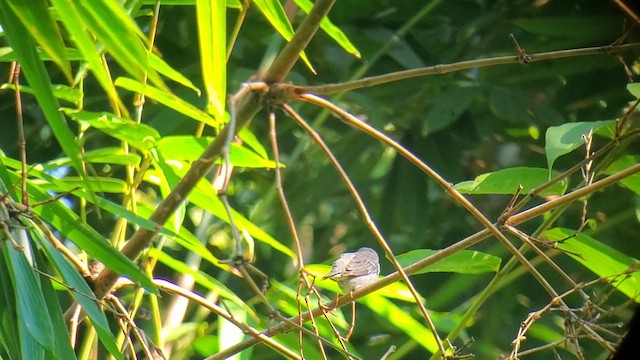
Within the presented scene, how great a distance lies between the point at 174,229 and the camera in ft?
3.30

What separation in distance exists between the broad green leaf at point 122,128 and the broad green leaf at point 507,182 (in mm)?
313

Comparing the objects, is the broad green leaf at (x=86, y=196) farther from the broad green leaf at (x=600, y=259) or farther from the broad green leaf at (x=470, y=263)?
the broad green leaf at (x=600, y=259)

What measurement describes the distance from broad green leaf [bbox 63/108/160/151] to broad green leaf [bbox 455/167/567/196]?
31 cm

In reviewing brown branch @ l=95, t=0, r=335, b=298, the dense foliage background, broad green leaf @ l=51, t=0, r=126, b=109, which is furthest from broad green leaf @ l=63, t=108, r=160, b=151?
broad green leaf @ l=51, t=0, r=126, b=109

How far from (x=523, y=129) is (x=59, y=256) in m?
1.19

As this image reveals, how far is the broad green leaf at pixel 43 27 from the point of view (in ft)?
2.13

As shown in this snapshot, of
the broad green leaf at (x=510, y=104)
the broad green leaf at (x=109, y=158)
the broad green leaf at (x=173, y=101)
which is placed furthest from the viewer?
the broad green leaf at (x=510, y=104)

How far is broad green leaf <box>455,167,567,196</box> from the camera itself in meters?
0.90

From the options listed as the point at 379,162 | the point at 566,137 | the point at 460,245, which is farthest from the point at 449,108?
the point at 460,245

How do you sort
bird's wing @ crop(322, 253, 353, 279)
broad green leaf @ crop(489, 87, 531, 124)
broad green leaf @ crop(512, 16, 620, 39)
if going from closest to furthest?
bird's wing @ crop(322, 253, 353, 279) → broad green leaf @ crop(512, 16, 620, 39) → broad green leaf @ crop(489, 87, 531, 124)

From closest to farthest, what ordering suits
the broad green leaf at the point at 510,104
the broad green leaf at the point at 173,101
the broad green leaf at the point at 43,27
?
the broad green leaf at the point at 43,27 → the broad green leaf at the point at 173,101 → the broad green leaf at the point at 510,104

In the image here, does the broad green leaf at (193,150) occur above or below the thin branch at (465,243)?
above

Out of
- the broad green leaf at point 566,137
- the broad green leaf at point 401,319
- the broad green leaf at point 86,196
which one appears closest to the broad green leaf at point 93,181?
the broad green leaf at point 86,196

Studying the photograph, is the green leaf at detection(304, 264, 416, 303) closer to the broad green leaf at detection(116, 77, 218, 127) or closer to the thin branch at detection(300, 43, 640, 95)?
the broad green leaf at detection(116, 77, 218, 127)
